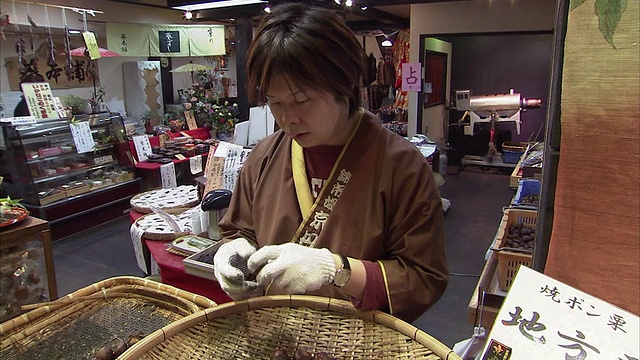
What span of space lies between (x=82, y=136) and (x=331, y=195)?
5.47 metres

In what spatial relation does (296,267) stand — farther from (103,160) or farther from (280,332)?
(103,160)

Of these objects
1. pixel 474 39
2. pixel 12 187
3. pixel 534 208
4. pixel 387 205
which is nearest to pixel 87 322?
pixel 387 205

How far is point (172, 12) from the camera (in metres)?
9.20

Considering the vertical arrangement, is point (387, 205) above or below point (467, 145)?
above

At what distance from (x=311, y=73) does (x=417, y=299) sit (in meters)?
0.69

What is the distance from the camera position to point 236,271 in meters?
1.31

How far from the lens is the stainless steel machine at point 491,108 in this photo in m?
6.48

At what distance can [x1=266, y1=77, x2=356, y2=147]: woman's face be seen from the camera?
1276mm

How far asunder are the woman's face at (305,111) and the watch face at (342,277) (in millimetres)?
394

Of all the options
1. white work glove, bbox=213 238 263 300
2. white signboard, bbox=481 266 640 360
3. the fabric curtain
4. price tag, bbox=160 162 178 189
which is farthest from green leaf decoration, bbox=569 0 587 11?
price tag, bbox=160 162 178 189

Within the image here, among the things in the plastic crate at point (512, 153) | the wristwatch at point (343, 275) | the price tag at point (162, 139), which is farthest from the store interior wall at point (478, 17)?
the wristwatch at point (343, 275)

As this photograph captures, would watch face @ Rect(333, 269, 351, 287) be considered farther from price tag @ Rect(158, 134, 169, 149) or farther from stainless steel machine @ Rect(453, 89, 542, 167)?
price tag @ Rect(158, 134, 169, 149)

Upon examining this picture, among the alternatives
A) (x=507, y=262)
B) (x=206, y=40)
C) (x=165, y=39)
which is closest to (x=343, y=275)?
(x=507, y=262)

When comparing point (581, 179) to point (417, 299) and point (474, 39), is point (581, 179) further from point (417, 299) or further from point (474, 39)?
point (474, 39)
